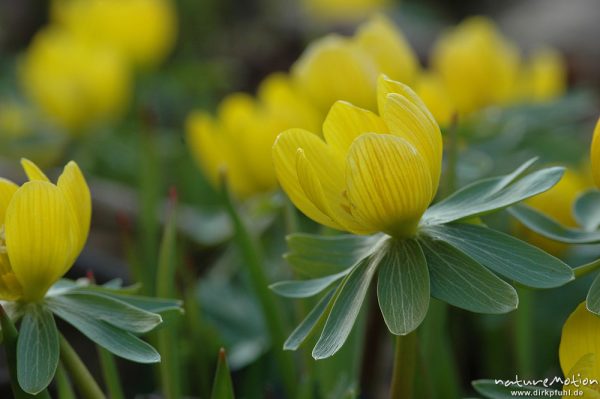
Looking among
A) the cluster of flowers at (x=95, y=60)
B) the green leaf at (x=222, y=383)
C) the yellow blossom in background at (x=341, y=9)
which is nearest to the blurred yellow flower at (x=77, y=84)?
the cluster of flowers at (x=95, y=60)

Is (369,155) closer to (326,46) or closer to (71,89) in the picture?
(326,46)

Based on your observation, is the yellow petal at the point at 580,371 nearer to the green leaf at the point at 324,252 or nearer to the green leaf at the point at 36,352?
the green leaf at the point at 324,252

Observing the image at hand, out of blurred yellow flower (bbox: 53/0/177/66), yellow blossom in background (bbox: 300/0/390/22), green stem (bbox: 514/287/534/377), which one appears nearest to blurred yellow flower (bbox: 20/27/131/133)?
blurred yellow flower (bbox: 53/0/177/66)

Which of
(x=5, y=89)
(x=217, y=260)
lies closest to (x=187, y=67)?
(x=5, y=89)

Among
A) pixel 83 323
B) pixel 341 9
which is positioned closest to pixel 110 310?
pixel 83 323

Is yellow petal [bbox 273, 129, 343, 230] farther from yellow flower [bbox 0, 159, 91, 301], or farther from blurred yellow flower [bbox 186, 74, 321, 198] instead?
blurred yellow flower [bbox 186, 74, 321, 198]

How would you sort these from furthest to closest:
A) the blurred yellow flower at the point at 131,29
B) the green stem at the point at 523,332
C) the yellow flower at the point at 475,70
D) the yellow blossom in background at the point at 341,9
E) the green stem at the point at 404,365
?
the yellow blossom in background at the point at 341,9
the blurred yellow flower at the point at 131,29
the yellow flower at the point at 475,70
the green stem at the point at 523,332
the green stem at the point at 404,365
